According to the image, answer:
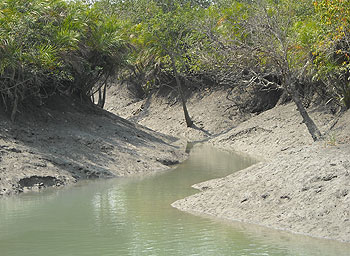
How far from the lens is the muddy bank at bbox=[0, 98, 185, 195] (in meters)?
14.7

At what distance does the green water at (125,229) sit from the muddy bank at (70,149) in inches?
38.9

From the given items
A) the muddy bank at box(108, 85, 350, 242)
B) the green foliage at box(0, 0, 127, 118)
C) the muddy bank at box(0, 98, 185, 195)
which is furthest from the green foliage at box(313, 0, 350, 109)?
the green foliage at box(0, 0, 127, 118)

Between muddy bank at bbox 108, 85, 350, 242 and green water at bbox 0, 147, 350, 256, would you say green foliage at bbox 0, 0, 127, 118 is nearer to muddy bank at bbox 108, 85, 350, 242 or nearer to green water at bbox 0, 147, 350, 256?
green water at bbox 0, 147, 350, 256

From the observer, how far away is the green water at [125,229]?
27.8 ft

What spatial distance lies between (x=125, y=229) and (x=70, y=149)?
7640 mm

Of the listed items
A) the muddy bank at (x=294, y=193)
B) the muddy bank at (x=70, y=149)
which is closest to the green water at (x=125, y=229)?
the muddy bank at (x=294, y=193)

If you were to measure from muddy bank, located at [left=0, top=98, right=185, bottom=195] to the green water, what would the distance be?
989mm

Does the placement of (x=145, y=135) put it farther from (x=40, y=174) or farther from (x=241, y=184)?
(x=241, y=184)

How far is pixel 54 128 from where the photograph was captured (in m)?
18.4

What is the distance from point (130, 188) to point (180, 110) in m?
19.3

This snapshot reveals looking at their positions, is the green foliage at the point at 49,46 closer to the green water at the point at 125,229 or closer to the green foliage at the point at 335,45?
the green water at the point at 125,229

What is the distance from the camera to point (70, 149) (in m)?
17.1

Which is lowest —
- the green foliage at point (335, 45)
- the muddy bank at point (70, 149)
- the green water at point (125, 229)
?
the green water at point (125, 229)

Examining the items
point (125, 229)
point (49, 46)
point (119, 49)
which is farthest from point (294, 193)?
point (119, 49)
